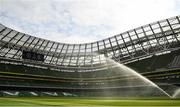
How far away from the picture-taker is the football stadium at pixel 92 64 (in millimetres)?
60156

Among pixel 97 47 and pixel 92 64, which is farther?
pixel 92 64

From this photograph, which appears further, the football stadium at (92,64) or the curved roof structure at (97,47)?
the curved roof structure at (97,47)

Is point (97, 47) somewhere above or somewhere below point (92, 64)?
above

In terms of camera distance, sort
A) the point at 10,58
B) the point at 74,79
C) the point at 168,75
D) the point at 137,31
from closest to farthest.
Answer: the point at 168,75, the point at 137,31, the point at 10,58, the point at 74,79

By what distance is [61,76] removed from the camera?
81938mm

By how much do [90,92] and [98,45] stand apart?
13.1m

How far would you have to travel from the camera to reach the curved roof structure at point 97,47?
61.5m

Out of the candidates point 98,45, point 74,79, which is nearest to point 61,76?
point 74,79

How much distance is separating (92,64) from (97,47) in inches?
363

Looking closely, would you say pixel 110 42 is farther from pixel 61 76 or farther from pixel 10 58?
pixel 10 58

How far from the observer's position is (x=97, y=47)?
75375 mm

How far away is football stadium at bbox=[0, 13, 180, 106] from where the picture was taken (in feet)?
197

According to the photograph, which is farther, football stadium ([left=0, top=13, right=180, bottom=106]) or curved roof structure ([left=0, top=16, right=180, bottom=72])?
curved roof structure ([left=0, top=16, right=180, bottom=72])

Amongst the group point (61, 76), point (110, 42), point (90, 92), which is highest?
point (110, 42)
